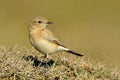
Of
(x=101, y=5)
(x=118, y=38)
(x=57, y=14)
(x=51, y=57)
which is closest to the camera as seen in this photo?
(x=51, y=57)

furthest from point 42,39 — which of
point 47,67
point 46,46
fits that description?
point 47,67

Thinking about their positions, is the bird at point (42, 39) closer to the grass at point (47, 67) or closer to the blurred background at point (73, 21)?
the grass at point (47, 67)

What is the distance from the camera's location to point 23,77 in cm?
990

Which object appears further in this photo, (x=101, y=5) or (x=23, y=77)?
(x=101, y=5)

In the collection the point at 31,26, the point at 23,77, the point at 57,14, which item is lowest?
the point at 23,77

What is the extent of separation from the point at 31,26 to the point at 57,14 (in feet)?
55.4

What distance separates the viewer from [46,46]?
11.5m

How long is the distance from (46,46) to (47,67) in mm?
756

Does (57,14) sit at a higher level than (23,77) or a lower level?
higher

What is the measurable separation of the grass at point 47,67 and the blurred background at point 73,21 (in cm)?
808

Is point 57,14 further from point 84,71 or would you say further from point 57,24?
point 84,71

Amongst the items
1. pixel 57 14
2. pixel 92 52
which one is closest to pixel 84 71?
pixel 92 52

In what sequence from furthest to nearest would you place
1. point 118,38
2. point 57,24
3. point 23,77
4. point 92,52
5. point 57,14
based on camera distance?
1. point 57,14
2. point 57,24
3. point 118,38
4. point 92,52
5. point 23,77

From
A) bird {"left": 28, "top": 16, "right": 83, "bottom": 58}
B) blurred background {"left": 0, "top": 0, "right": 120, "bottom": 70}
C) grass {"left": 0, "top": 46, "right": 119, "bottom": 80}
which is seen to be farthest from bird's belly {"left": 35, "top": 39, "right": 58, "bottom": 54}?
blurred background {"left": 0, "top": 0, "right": 120, "bottom": 70}
